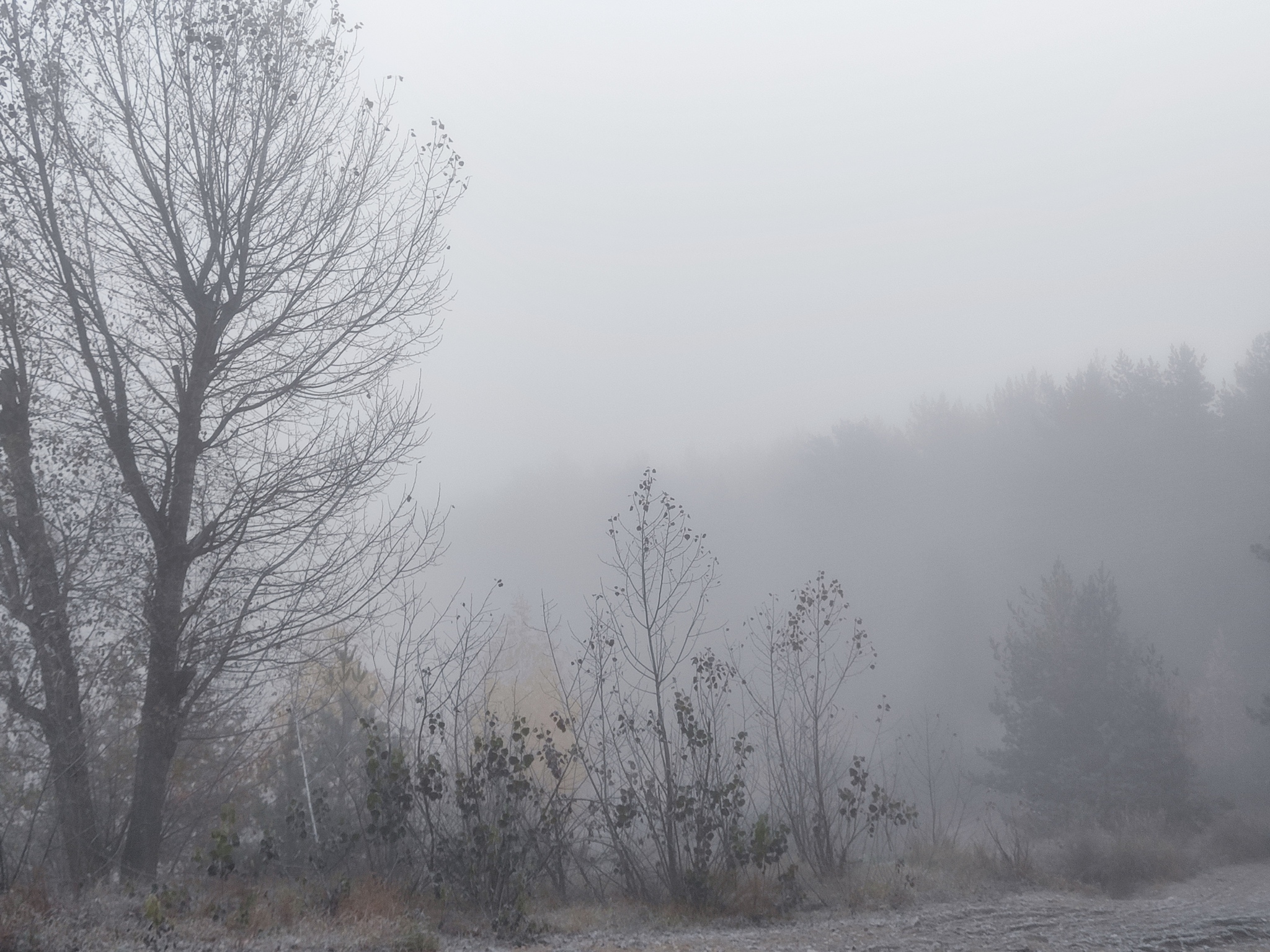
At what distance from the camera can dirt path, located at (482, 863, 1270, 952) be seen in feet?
20.8

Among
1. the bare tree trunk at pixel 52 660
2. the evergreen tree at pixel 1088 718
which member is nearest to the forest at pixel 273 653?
the bare tree trunk at pixel 52 660

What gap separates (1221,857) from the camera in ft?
63.0

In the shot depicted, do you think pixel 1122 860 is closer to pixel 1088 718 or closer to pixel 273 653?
pixel 1088 718

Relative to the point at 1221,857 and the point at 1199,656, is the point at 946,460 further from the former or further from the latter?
the point at 1221,857

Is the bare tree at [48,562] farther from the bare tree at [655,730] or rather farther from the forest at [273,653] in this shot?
the bare tree at [655,730]

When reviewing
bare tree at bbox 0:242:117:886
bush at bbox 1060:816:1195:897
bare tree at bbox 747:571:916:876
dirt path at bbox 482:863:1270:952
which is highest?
bare tree at bbox 0:242:117:886

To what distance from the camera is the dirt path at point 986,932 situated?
633cm

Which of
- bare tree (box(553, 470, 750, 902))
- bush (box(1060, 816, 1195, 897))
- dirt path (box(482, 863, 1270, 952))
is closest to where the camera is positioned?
dirt path (box(482, 863, 1270, 952))

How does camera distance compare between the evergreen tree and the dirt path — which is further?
the evergreen tree

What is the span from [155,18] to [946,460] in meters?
61.3

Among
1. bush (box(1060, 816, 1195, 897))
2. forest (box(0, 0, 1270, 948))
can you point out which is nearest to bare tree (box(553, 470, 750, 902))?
forest (box(0, 0, 1270, 948))

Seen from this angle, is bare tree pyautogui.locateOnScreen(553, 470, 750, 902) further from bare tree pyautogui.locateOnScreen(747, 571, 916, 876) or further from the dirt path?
the dirt path

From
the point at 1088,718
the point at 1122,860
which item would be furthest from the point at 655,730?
the point at 1088,718

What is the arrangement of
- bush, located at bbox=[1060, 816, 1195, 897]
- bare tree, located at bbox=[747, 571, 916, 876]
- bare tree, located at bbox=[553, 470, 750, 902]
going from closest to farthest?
bare tree, located at bbox=[553, 470, 750, 902], bare tree, located at bbox=[747, 571, 916, 876], bush, located at bbox=[1060, 816, 1195, 897]
